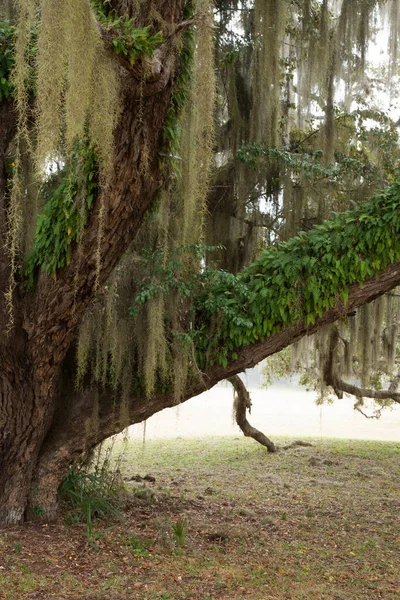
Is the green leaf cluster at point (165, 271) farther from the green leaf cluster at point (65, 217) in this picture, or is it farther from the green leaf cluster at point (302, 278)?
the green leaf cluster at point (65, 217)

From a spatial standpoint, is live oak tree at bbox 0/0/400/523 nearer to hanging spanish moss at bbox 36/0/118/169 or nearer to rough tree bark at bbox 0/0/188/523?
rough tree bark at bbox 0/0/188/523

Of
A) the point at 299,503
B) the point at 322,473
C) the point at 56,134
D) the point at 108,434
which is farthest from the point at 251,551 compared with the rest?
the point at 322,473

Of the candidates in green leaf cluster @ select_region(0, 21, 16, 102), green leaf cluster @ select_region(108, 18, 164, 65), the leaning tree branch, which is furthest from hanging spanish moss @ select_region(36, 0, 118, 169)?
the leaning tree branch

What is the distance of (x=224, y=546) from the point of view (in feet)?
16.6

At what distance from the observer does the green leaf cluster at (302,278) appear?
Answer: 5.12 meters

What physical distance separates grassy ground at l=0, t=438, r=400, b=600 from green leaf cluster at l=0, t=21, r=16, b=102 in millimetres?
3230

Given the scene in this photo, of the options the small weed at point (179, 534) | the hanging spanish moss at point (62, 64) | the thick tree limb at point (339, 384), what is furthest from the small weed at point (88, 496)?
the thick tree limb at point (339, 384)

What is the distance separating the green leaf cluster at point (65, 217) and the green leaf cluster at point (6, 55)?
771mm

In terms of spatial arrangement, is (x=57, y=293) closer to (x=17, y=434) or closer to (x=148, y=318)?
(x=148, y=318)

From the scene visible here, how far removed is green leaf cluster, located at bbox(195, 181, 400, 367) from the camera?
512cm

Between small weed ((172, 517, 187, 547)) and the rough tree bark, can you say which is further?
small weed ((172, 517, 187, 547))

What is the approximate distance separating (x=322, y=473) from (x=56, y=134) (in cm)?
674

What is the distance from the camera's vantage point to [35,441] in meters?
5.24

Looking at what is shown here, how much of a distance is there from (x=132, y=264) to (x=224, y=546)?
2326mm
